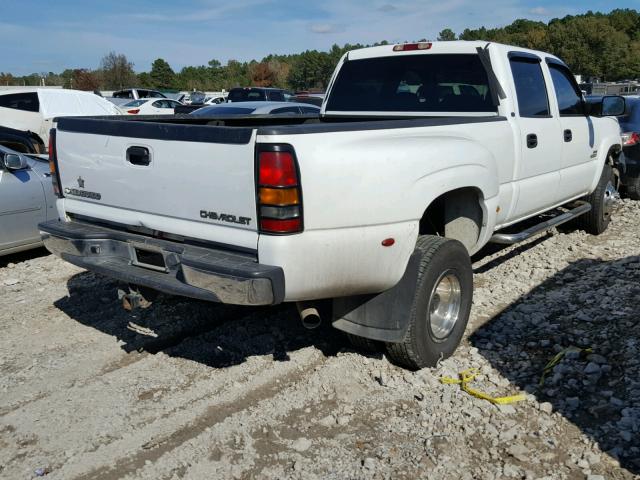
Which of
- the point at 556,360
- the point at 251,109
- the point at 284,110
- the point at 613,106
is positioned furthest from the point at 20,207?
the point at 613,106

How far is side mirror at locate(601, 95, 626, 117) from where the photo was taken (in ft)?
21.2

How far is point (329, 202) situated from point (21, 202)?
175 inches

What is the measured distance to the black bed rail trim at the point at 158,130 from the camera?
3.05 metres

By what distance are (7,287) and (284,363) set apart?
3201 mm

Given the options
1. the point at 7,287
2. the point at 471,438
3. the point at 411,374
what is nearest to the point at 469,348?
the point at 411,374

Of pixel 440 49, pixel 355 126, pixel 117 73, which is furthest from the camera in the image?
pixel 117 73

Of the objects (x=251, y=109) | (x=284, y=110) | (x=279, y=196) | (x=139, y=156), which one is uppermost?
(x=139, y=156)

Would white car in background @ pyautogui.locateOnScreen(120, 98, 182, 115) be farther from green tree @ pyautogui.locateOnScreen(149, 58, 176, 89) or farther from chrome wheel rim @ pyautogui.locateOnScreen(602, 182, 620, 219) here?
green tree @ pyautogui.locateOnScreen(149, 58, 176, 89)

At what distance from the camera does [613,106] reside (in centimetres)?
651

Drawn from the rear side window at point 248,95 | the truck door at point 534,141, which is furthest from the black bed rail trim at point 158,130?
the rear side window at point 248,95

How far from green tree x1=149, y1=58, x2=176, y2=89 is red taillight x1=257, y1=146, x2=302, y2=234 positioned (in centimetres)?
7670

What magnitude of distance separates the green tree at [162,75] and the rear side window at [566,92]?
7417 cm

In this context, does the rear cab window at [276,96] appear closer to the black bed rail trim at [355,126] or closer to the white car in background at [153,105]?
the white car in background at [153,105]

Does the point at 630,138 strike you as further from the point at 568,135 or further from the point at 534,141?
the point at 534,141
